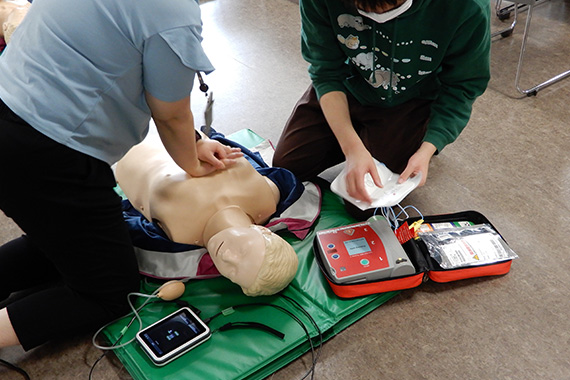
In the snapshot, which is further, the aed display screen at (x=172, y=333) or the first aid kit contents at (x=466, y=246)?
the first aid kit contents at (x=466, y=246)

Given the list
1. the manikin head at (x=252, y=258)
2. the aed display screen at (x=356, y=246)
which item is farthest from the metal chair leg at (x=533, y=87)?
the manikin head at (x=252, y=258)

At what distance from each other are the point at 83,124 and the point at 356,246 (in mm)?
850

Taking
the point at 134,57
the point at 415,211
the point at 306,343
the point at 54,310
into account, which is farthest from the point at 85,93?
the point at 415,211

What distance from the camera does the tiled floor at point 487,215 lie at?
1501 mm

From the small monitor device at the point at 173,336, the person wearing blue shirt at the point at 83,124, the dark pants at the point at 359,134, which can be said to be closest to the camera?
the person wearing blue shirt at the point at 83,124

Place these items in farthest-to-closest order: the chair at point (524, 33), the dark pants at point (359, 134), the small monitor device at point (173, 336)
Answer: the chair at point (524, 33), the dark pants at point (359, 134), the small monitor device at point (173, 336)

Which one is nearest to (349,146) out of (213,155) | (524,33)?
(213,155)

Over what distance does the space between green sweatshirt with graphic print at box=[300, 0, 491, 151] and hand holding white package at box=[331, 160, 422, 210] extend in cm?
15

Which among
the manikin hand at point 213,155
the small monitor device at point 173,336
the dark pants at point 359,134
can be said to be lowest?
the small monitor device at point 173,336

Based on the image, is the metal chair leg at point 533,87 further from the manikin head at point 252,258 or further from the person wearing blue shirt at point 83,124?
the person wearing blue shirt at point 83,124

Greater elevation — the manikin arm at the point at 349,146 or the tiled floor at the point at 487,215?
the manikin arm at the point at 349,146

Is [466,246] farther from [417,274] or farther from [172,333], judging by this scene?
[172,333]

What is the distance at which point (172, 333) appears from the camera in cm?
152

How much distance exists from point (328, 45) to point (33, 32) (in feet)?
3.00
